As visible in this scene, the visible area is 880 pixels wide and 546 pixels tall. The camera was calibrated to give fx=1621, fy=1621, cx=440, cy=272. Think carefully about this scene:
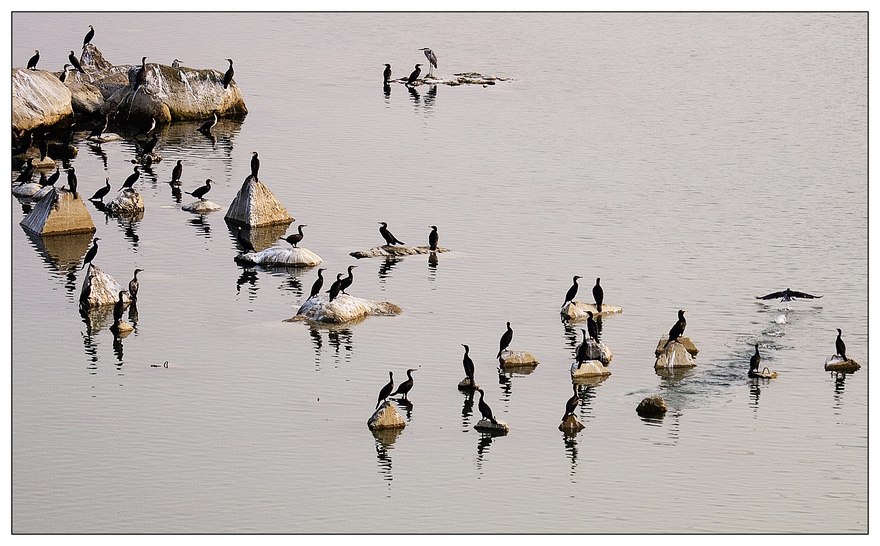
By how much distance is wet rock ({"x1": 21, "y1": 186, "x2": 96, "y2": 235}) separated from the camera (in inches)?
1677

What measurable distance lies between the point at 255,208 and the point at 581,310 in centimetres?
1212

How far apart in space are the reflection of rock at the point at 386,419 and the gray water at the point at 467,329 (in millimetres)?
337

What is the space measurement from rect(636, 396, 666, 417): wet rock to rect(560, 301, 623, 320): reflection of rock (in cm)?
634

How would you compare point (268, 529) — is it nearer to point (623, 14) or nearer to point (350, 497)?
point (350, 497)

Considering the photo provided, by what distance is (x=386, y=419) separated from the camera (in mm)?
28109

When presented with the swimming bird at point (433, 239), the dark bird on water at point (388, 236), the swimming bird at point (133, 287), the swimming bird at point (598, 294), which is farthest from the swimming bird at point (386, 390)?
the swimming bird at point (433, 239)

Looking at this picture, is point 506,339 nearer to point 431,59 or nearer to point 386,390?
point 386,390

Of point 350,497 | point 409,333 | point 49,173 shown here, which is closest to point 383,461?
point 350,497

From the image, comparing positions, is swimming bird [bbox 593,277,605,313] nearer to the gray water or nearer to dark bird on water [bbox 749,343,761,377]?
the gray water

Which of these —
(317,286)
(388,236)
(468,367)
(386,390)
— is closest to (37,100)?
(388,236)

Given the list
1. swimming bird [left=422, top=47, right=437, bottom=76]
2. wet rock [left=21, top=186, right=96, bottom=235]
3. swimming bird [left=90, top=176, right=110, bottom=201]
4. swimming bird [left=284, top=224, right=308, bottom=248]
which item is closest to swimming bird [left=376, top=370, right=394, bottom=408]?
swimming bird [left=284, top=224, right=308, bottom=248]

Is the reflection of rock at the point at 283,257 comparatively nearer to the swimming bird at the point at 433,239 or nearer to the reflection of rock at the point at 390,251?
the reflection of rock at the point at 390,251

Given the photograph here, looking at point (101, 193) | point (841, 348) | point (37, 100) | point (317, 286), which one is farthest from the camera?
point (37, 100)

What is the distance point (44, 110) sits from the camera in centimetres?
5688
